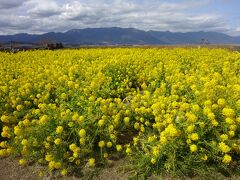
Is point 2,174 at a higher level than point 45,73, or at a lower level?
lower

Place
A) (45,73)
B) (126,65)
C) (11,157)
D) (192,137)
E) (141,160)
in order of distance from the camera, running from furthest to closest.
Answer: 1. (126,65)
2. (45,73)
3. (11,157)
4. (141,160)
5. (192,137)

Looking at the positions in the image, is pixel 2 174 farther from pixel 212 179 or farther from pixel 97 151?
pixel 212 179

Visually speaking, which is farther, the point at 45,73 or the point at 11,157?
the point at 45,73

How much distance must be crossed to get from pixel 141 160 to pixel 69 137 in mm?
1221

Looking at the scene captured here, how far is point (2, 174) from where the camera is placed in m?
5.66

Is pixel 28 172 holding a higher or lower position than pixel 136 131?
lower

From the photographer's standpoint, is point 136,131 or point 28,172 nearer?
point 28,172

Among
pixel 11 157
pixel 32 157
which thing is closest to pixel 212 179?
pixel 32 157

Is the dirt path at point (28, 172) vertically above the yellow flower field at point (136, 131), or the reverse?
the yellow flower field at point (136, 131)

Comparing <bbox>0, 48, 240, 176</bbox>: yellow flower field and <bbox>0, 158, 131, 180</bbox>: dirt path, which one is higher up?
<bbox>0, 48, 240, 176</bbox>: yellow flower field

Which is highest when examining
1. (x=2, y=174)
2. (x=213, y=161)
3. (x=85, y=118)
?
(x=85, y=118)

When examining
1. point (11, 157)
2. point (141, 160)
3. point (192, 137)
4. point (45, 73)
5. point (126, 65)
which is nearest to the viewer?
point (192, 137)

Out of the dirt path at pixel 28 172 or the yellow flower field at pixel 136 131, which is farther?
the dirt path at pixel 28 172

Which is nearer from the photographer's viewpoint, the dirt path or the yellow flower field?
the yellow flower field
